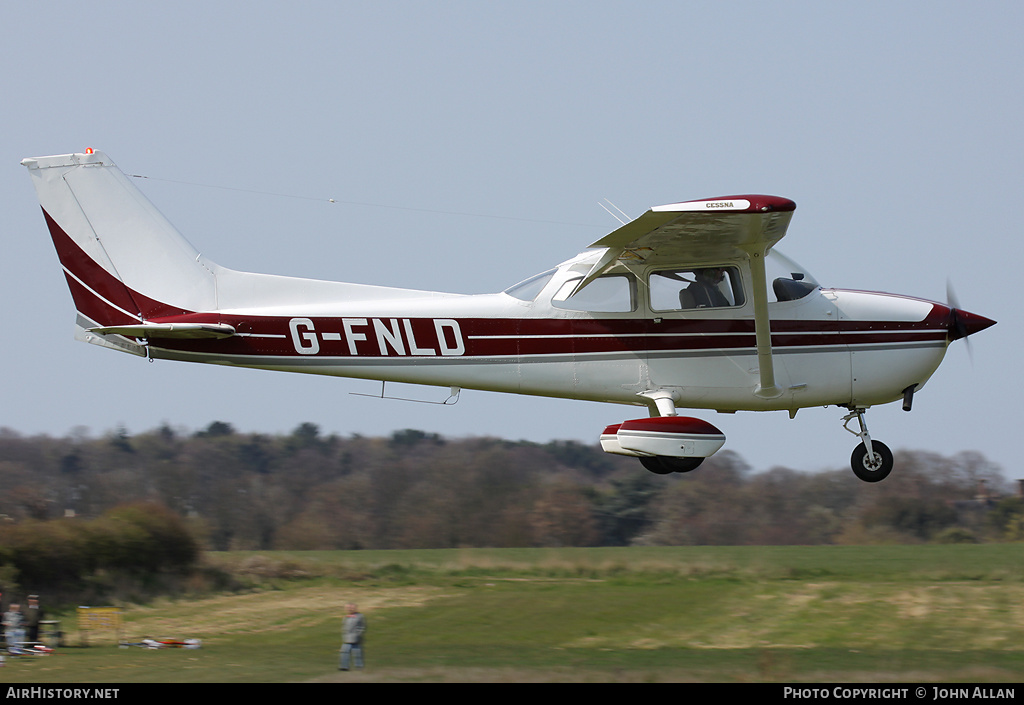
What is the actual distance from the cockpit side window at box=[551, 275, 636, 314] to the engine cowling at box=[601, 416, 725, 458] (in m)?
1.17

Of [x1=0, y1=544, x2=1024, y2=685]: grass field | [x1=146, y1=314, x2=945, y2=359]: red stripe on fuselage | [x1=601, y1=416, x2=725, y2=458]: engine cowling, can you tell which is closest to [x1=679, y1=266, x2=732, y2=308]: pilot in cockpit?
[x1=146, y1=314, x2=945, y2=359]: red stripe on fuselage

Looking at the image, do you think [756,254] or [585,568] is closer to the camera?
[756,254]

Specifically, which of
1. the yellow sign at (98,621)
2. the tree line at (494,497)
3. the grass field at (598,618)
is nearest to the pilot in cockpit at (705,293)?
the grass field at (598,618)

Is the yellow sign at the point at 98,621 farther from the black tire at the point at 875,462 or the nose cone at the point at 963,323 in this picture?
the nose cone at the point at 963,323

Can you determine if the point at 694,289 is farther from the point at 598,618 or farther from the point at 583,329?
the point at 598,618

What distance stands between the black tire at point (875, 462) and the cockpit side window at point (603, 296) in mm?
2841

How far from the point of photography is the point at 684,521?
85.6 ft

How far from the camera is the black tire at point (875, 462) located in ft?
35.9

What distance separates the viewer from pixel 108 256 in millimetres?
11148

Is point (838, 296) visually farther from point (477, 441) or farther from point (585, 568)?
point (477, 441)

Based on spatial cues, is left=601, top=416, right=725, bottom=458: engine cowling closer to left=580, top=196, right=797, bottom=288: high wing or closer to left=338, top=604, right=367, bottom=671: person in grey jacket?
left=580, top=196, right=797, bottom=288: high wing

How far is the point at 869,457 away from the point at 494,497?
14783 mm
